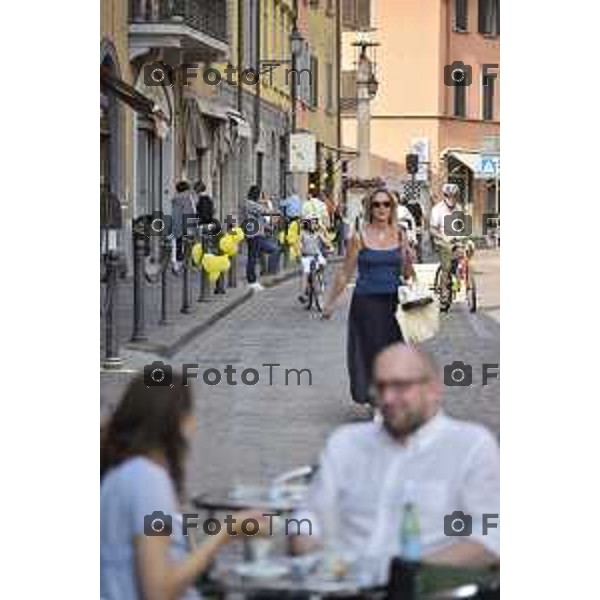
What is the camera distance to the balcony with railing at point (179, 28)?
25.4 ft

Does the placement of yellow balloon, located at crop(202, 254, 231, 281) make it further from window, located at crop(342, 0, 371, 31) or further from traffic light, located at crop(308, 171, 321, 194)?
window, located at crop(342, 0, 371, 31)

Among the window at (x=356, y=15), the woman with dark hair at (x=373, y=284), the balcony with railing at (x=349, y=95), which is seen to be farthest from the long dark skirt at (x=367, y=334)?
the window at (x=356, y=15)

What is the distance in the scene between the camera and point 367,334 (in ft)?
25.1

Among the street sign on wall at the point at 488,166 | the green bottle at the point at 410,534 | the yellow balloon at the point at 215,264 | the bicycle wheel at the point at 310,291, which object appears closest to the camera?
the green bottle at the point at 410,534

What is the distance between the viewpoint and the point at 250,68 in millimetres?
7875

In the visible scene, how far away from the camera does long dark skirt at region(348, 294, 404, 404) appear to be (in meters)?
7.57

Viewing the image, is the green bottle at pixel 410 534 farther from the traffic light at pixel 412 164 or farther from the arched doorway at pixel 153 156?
the arched doorway at pixel 153 156

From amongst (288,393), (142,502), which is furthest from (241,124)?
(142,502)

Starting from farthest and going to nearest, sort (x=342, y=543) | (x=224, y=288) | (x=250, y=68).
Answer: (x=224, y=288) < (x=250, y=68) < (x=342, y=543)

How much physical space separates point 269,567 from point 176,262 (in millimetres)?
860

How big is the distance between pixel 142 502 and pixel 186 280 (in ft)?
2.75
